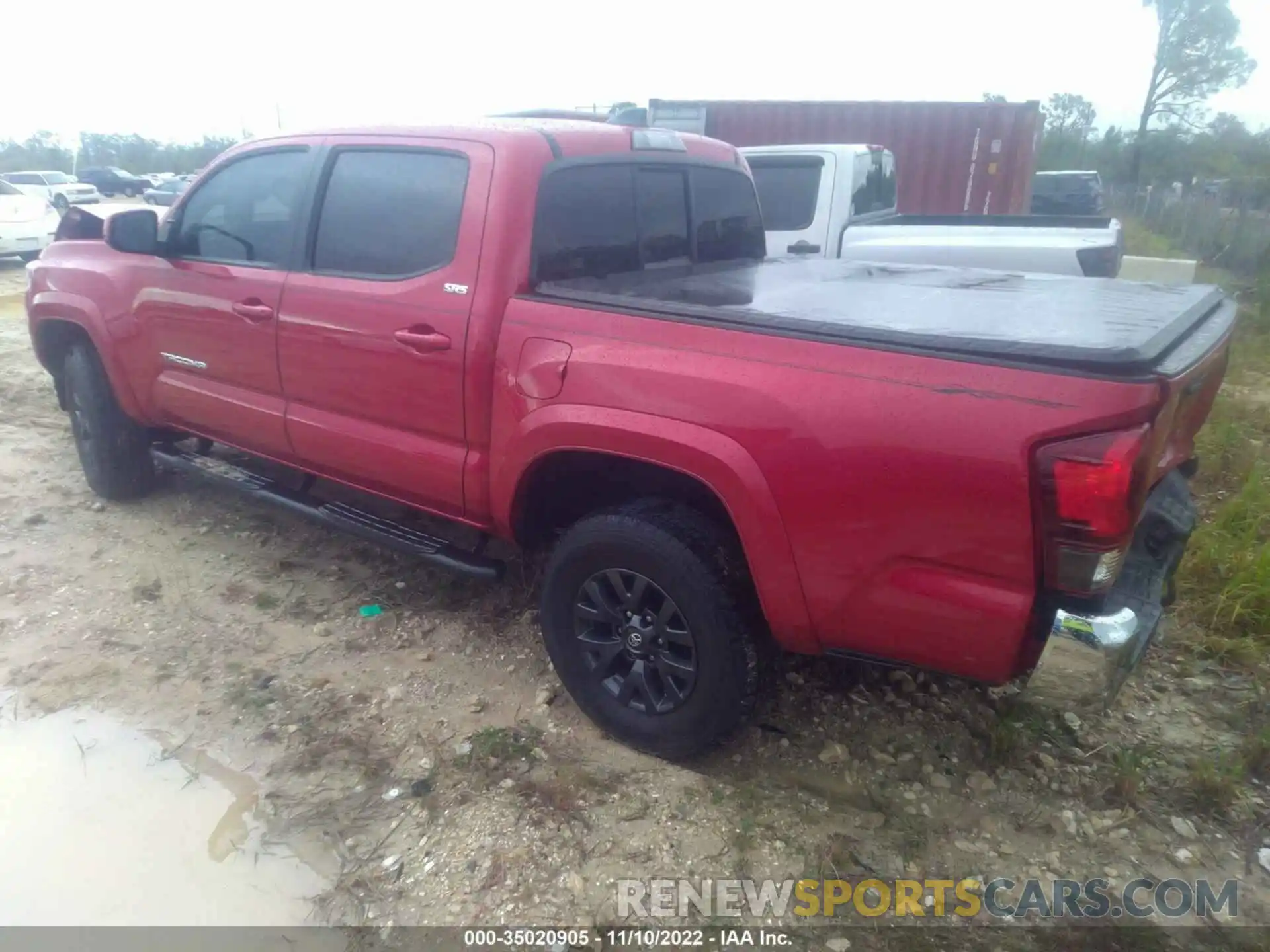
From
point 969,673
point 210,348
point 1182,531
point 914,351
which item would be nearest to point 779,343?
point 914,351

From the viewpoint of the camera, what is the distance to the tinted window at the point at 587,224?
3031 millimetres

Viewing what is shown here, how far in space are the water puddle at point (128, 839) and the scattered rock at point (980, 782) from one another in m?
1.93

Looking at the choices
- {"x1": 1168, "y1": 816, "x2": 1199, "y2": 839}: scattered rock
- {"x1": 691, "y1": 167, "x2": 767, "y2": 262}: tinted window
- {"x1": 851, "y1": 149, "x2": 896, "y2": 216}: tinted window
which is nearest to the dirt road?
{"x1": 1168, "y1": 816, "x2": 1199, "y2": 839}: scattered rock

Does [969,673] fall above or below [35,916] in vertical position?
above

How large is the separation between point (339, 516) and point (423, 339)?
1.00 meters

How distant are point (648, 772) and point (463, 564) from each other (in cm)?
98

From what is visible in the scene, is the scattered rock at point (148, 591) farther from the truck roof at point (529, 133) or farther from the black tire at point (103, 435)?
the truck roof at point (529, 133)

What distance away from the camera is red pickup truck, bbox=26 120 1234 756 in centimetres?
207

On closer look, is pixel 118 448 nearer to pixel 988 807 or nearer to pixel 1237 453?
pixel 988 807

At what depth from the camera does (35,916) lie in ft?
7.79

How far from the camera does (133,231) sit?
155 inches

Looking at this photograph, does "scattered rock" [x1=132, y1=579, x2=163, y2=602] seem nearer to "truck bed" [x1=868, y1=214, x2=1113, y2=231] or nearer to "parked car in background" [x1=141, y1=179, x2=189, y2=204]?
"truck bed" [x1=868, y1=214, x2=1113, y2=231]

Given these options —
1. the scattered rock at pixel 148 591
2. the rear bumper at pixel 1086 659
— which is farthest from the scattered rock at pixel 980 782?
the scattered rock at pixel 148 591

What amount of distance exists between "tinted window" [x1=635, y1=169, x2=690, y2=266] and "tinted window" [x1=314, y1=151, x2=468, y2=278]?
0.75m
